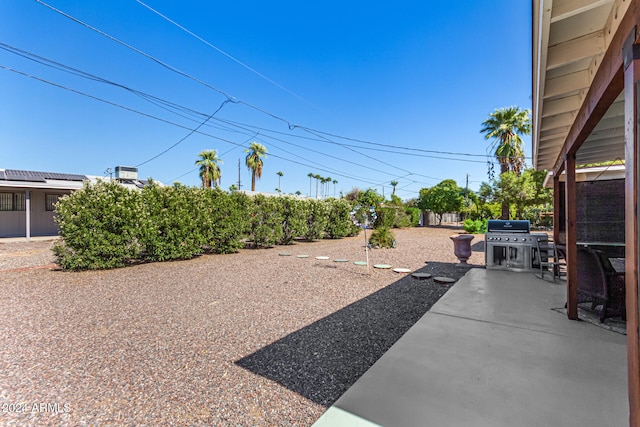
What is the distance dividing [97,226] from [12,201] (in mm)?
12576

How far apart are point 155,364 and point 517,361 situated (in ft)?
10.5

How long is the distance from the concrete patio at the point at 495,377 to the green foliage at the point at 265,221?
27.2 feet

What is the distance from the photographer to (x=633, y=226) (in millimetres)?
1160

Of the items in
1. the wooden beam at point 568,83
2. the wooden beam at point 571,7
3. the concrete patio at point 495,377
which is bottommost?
the concrete patio at point 495,377

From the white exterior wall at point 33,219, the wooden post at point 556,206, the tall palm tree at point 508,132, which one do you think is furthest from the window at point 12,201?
the tall palm tree at point 508,132

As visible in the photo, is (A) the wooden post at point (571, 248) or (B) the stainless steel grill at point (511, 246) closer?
(A) the wooden post at point (571, 248)

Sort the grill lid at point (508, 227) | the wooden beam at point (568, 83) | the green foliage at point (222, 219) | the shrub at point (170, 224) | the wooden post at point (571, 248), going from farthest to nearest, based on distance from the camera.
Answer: the green foliage at point (222, 219), the shrub at point (170, 224), the grill lid at point (508, 227), the wooden post at point (571, 248), the wooden beam at point (568, 83)

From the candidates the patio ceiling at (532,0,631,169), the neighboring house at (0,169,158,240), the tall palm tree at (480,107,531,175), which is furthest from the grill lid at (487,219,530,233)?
the neighboring house at (0,169,158,240)

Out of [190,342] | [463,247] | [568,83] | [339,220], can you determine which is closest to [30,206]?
[339,220]

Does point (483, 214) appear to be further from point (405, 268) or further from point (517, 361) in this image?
point (517, 361)

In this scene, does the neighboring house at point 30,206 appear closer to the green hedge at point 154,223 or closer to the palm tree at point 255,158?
the green hedge at point 154,223

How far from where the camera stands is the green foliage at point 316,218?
13105mm

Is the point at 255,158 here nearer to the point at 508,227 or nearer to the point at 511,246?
the point at 508,227

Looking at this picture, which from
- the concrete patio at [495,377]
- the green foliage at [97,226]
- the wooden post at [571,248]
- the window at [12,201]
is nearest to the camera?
the concrete patio at [495,377]
